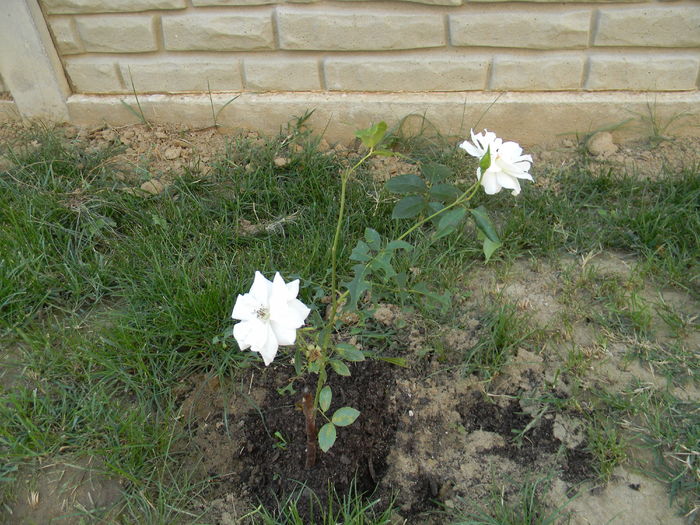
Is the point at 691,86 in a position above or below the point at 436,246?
above

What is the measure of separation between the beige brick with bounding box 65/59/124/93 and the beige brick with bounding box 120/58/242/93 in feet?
0.19

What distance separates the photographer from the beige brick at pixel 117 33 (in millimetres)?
2828

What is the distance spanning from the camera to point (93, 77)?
3027 mm

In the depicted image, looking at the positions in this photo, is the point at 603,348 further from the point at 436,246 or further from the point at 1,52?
the point at 1,52

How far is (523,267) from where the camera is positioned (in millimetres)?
2408

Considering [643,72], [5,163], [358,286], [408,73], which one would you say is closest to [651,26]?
[643,72]

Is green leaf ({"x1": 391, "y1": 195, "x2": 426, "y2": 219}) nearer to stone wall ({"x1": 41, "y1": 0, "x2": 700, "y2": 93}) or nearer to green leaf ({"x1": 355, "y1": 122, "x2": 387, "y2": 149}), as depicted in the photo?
green leaf ({"x1": 355, "y1": 122, "x2": 387, "y2": 149})

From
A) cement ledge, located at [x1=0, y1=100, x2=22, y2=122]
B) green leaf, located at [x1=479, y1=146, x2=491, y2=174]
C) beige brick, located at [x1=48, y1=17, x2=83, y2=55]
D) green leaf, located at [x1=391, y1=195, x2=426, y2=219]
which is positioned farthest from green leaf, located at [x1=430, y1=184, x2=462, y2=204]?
cement ledge, located at [x1=0, y1=100, x2=22, y2=122]

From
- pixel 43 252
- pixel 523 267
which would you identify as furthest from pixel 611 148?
pixel 43 252

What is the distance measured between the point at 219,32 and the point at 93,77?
73cm

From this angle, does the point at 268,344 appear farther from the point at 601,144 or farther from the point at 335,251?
the point at 601,144

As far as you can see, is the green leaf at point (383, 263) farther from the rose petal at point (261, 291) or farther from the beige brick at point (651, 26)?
the beige brick at point (651, 26)

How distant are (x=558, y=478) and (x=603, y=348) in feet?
1.75

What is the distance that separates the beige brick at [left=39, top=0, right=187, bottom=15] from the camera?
109 inches
